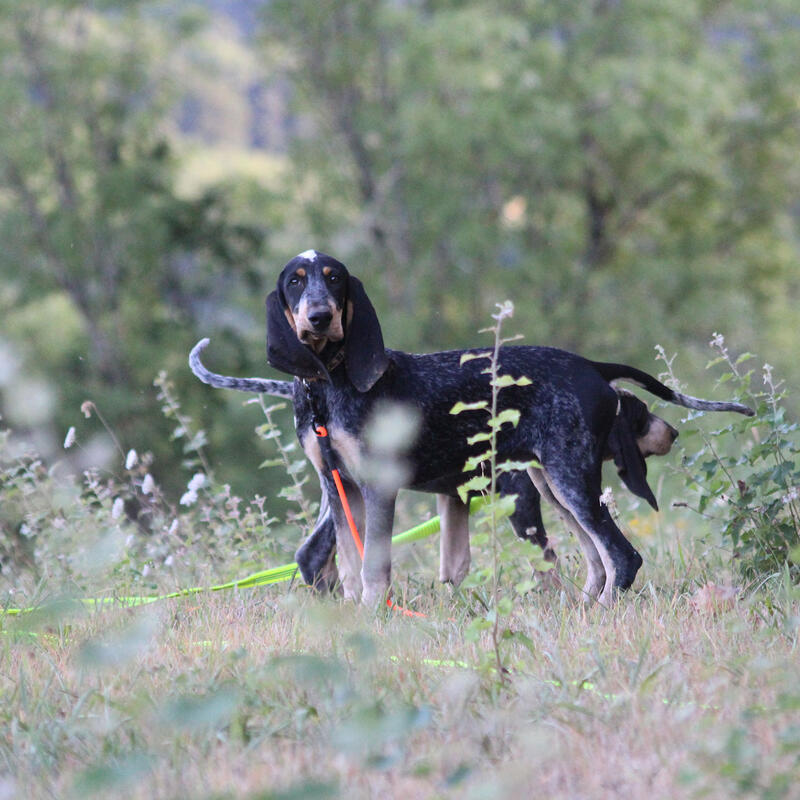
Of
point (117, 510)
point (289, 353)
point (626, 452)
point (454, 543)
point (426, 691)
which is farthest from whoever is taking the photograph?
point (117, 510)

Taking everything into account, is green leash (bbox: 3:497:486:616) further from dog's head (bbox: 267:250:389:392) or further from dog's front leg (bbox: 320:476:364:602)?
dog's head (bbox: 267:250:389:392)

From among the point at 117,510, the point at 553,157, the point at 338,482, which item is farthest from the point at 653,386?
the point at 553,157

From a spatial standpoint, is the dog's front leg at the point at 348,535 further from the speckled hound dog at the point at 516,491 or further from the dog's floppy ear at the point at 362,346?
the dog's floppy ear at the point at 362,346

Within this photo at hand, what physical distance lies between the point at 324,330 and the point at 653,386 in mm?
1613

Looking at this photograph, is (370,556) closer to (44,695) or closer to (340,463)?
(340,463)

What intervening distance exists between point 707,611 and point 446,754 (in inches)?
68.5

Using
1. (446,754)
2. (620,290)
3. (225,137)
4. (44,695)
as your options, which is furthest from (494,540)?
(225,137)

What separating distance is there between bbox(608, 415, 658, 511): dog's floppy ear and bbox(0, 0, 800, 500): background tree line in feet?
58.7

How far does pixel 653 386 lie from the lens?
560cm

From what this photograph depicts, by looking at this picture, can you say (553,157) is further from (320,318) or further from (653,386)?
(320,318)

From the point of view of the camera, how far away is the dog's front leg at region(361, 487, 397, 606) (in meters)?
5.10

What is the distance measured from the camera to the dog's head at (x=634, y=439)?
17.9 ft

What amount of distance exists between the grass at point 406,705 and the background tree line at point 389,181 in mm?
18789

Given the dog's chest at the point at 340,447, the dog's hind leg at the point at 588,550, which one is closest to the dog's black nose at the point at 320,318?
the dog's chest at the point at 340,447
